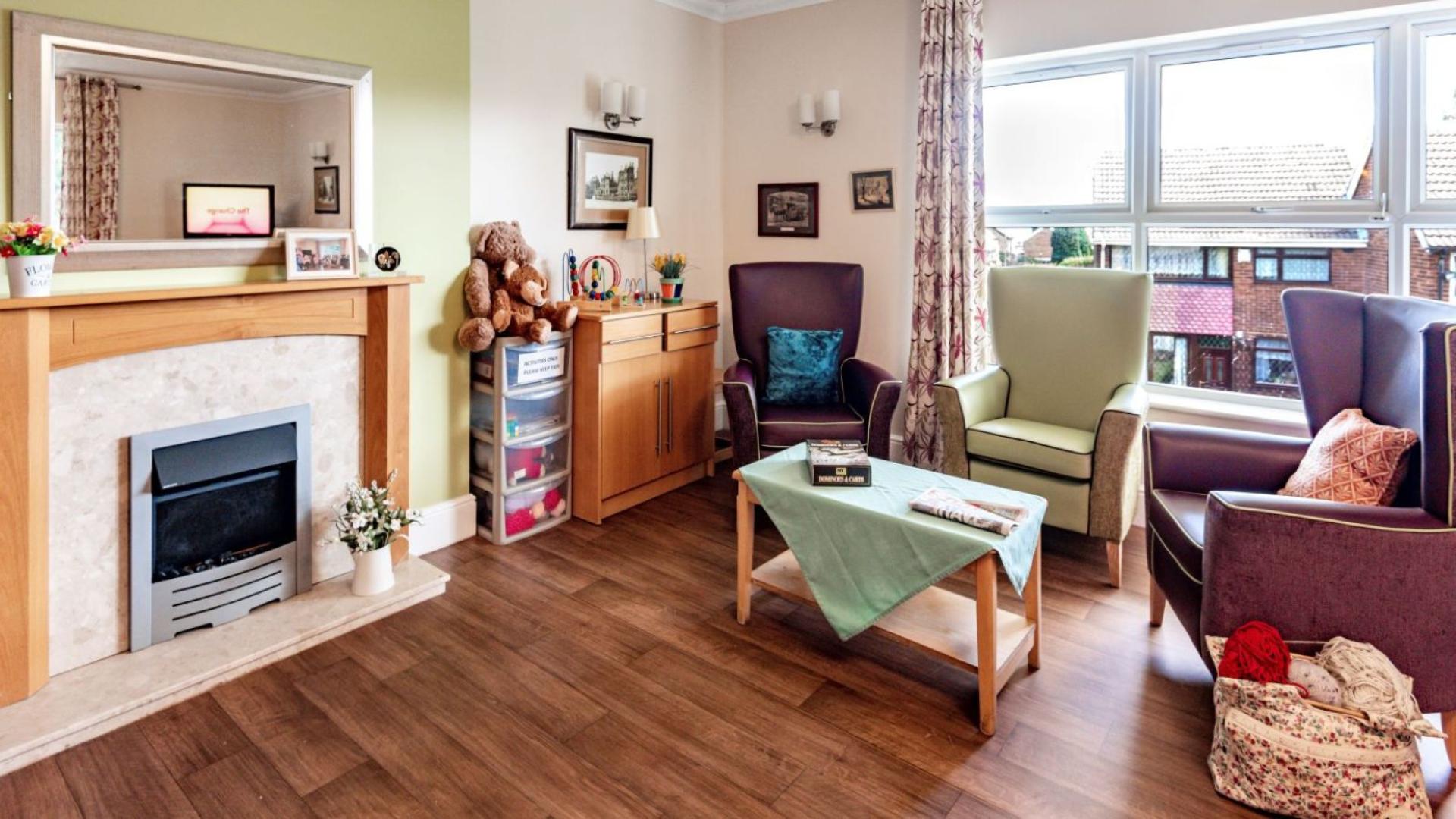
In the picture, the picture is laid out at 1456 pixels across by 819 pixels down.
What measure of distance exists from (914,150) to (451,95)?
2.34 m

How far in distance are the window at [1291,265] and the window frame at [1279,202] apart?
0.18 ft

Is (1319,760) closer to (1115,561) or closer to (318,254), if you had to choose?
(1115,561)

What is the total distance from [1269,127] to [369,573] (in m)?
4.20

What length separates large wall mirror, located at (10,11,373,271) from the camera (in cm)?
230

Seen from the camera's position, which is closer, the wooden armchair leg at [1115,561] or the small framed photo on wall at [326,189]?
the small framed photo on wall at [326,189]

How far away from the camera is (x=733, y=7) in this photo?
483 cm

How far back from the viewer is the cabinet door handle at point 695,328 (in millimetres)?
4195

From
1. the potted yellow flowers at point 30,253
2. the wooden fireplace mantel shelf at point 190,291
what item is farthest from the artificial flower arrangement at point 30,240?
the wooden fireplace mantel shelf at point 190,291

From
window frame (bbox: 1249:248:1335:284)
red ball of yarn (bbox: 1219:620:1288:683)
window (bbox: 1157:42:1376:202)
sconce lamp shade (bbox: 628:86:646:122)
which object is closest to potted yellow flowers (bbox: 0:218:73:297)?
sconce lamp shade (bbox: 628:86:646:122)

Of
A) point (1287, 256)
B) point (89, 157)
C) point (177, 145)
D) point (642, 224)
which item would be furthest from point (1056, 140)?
point (89, 157)

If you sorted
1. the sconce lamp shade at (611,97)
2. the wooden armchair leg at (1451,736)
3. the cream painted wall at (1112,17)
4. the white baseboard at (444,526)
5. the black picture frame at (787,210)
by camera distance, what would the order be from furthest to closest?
the black picture frame at (787,210)
the sconce lamp shade at (611,97)
the white baseboard at (444,526)
the cream painted wall at (1112,17)
the wooden armchair leg at (1451,736)

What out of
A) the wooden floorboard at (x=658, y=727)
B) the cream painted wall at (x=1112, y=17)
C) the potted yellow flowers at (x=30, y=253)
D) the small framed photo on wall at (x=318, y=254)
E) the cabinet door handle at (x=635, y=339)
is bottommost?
the wooden floorboard at (x=658, y=727)

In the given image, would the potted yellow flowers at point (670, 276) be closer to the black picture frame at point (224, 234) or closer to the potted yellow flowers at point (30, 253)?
the black picture frame at point (224, 234)

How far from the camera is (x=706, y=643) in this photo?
2725 mm
